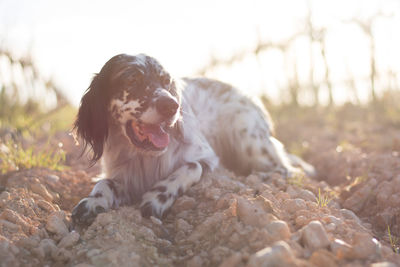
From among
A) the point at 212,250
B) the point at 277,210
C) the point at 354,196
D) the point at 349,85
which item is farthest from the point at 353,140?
the point at 212,250

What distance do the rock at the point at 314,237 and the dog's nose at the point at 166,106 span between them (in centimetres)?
136

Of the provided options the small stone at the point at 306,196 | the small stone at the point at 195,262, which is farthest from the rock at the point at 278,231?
the small stone at the point at 306,196

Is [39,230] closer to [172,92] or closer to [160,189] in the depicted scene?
[160,189]

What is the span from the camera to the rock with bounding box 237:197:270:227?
1980 millimetres

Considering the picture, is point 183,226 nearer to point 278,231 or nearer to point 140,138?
point 278,231

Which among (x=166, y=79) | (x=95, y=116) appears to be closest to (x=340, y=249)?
(x=166, y=79)

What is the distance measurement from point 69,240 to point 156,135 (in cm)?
110

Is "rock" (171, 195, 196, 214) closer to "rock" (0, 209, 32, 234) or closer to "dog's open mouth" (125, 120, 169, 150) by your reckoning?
"dog's open mouth" (125, 120, 169, 150)

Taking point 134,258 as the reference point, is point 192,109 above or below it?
above

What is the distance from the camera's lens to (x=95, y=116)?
3.15 m

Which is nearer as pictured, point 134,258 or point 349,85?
point 134,258

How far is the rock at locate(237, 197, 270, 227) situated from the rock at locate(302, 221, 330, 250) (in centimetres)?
21

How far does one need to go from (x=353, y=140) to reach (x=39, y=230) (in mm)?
4562

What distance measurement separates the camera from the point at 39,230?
224 cm
